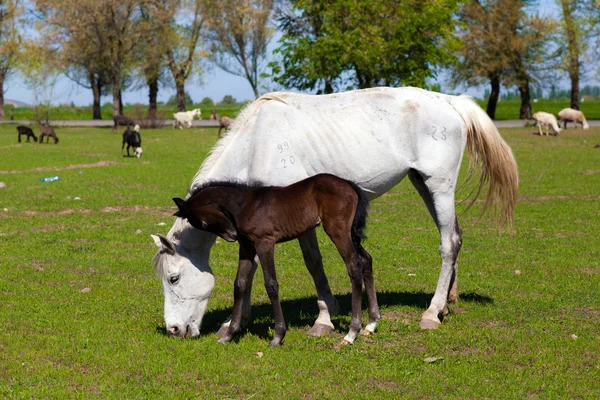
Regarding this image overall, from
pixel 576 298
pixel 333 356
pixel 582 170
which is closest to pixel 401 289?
pixel 576 298

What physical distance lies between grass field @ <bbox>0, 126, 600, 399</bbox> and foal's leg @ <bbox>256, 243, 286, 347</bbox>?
5.5 inches

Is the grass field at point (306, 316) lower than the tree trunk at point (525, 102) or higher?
lower

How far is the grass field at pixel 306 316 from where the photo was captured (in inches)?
224

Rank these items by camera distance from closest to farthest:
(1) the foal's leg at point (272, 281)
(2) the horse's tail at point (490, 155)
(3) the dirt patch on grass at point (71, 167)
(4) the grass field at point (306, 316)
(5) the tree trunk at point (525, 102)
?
(4) the grass field at point (306, 316), (1) the foal's leg at point (272, 281), (2) the horse's tail at point (490, 155), (3) the dirt patch on grass at point (71, 167), (5) the tree trunk at point (525, 102)

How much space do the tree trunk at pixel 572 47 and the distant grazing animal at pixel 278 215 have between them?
54467 millimetres

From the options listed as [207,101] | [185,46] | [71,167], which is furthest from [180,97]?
[207,101]

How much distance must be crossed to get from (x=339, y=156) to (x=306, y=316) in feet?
5.48

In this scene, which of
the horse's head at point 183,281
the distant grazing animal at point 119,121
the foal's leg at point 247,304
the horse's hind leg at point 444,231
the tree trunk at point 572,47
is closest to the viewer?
the horse's head at point 183,281

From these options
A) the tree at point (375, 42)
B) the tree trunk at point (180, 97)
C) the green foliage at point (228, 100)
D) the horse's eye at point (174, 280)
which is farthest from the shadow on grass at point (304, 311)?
the green foliage at point (228, 100)

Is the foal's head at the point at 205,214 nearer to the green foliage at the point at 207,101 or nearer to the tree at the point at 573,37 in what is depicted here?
the tree at the point at 573,37

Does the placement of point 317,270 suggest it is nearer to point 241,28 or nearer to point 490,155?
point 490,155

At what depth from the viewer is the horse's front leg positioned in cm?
673

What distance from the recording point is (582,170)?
2200 centimetres

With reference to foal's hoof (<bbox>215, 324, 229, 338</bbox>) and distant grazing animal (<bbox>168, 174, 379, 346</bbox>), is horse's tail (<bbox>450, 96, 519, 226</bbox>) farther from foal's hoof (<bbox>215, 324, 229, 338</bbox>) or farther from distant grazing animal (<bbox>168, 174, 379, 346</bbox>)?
foal's hoof (<bbox>215, 324, 229, 338</bbox>)
